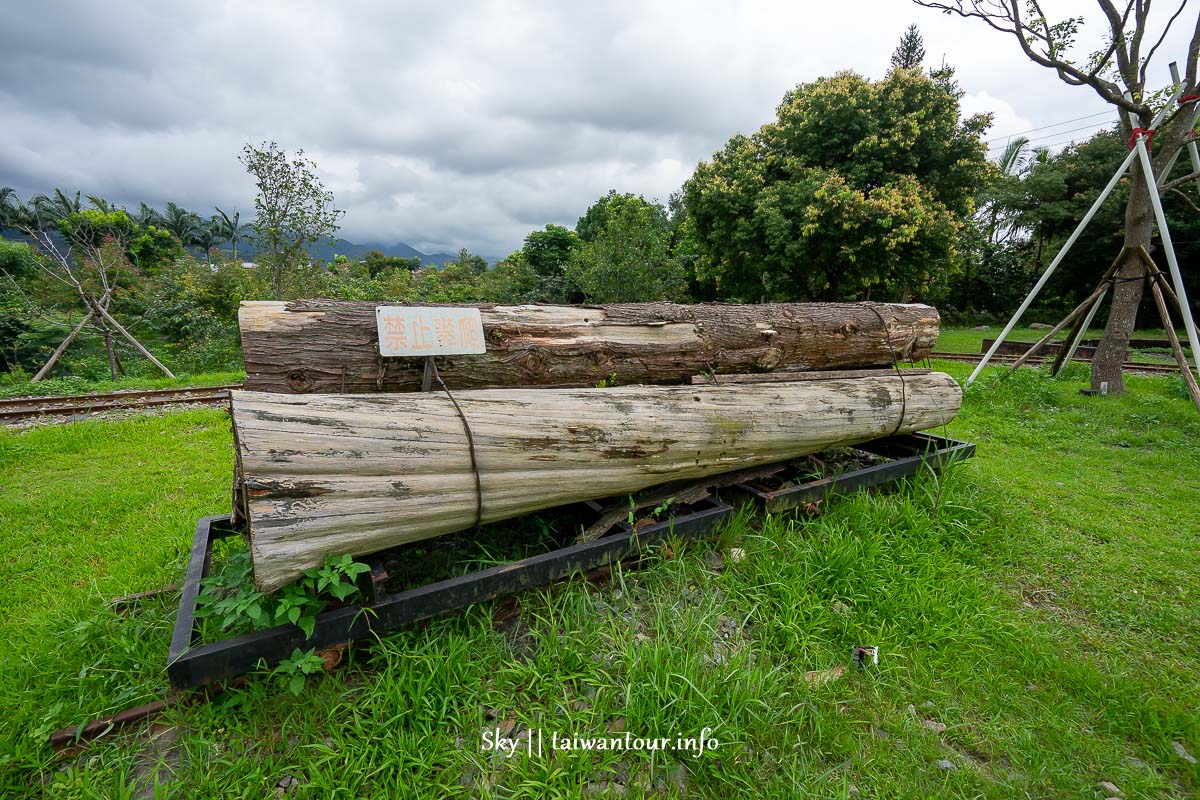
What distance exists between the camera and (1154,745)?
187cm

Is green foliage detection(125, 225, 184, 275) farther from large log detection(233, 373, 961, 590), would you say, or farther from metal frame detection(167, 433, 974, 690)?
large log detection(233, 373, 961, 590)

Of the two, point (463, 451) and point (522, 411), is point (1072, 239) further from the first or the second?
point (463, 451)

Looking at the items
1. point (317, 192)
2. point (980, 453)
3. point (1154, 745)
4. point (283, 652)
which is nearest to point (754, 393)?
point (1154, 745)

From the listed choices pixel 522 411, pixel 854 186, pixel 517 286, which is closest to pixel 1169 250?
pixel 522 411

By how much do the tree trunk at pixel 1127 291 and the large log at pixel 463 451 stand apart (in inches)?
242

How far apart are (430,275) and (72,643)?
27425mm

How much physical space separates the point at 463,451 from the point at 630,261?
14.4 meters

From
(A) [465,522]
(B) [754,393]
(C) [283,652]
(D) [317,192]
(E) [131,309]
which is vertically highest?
(D) [317,192]

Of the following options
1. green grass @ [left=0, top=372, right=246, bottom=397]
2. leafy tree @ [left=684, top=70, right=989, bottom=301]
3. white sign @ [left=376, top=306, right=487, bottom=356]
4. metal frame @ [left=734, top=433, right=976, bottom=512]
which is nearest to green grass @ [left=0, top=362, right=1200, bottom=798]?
metal frame @ [left=734, top=433, right=976, bottom=512]

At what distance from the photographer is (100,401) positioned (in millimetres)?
6652

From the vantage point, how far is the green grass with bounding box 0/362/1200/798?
1.65 meters

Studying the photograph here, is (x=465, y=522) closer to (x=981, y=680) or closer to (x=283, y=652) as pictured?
(x=283, y=652)

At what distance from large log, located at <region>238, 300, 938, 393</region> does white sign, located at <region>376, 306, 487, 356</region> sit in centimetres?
16

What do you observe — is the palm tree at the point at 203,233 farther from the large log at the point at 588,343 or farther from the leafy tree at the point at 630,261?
the large log at the point at 588,343
